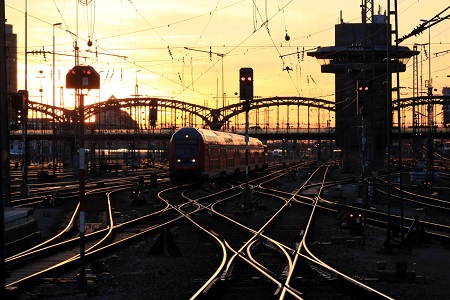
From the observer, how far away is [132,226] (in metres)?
25.5

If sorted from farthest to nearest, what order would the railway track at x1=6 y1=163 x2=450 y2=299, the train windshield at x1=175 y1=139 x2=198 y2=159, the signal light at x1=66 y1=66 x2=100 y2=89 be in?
the train windshield at x1=175 y1=139 x2=198 y2=159
the signal light at x1=66 y1=66 x2=100 y2=89
the railway track at x1=6 y1=163 x2=450 y2=299

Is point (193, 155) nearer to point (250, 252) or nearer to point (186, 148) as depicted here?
point (186, 148)

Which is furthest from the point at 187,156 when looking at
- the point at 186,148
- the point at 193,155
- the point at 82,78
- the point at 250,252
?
the point at 82,78

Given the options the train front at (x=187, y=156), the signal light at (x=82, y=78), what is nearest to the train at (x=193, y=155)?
the train front at (x=187, y=156)

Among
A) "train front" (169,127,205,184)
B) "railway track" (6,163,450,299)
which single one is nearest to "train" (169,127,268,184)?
"train front" (169,127,205,184)

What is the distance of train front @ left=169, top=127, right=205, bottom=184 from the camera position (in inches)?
1845

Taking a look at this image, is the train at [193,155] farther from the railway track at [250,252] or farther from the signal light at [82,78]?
the signal light at [82,78]

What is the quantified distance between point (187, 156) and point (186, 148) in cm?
57

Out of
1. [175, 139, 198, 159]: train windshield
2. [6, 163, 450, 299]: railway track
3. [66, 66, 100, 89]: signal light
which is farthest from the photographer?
[175, 139, 198, 159]: train windshield

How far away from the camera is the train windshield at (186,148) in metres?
46.9

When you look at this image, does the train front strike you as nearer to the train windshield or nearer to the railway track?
the train windshield

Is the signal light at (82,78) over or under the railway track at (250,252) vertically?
over

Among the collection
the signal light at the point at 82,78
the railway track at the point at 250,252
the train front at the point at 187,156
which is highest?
the signal light at the point at 82,78

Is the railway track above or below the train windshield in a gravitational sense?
below
